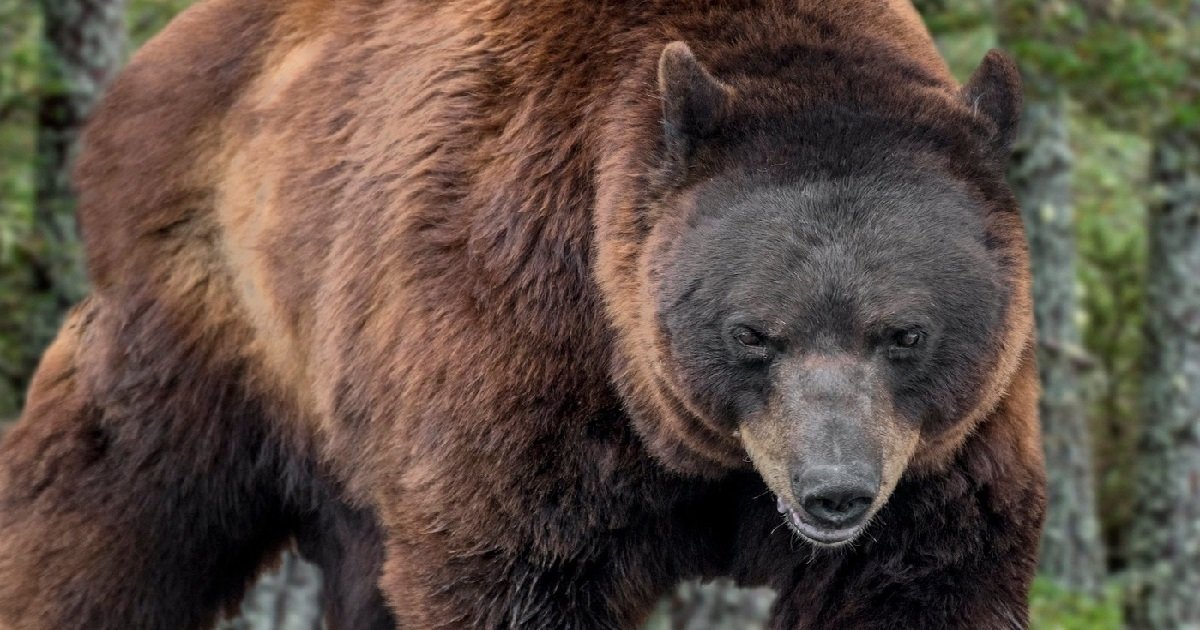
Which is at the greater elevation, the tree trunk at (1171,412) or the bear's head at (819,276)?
the bear's head at (819,276)

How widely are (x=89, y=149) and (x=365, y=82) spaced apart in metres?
1.13

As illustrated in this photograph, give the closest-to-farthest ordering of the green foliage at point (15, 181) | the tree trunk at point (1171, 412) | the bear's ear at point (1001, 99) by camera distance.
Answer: the bear's ear at point (1001, 99) → the green foliage at point (15, 181) → the tree trunk at point (1171, 412)

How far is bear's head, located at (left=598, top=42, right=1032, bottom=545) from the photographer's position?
3510 millimetres

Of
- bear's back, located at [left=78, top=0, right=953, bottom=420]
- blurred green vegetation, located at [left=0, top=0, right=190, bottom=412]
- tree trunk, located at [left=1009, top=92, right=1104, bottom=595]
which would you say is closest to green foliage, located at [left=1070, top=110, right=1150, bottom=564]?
tree trunk, located at [left=1009, top=92, right=1104, bottom=595]

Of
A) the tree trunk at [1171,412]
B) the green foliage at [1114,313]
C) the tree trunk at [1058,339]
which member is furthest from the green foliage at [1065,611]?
the green foliage at [1114,313]

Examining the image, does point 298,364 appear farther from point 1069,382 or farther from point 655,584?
point 1069,382

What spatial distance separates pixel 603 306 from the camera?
3.89 m

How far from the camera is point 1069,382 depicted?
30.6ft

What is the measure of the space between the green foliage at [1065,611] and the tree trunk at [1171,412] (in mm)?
1725

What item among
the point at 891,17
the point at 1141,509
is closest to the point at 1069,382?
the point at 1141,509

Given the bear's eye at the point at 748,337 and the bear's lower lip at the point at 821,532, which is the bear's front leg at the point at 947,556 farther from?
the bear's eye at the point at 748,337

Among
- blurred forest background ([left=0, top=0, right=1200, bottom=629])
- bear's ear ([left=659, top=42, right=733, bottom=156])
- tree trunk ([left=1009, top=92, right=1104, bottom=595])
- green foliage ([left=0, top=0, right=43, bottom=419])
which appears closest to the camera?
bear's ear ([left=659, top=42, right=733, bottom=156])

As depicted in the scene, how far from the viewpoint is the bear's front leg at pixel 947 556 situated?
3.89 m

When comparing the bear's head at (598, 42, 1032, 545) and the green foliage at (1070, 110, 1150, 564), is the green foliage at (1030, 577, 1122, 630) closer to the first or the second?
the green foliage at (1070, 110, 1150, 564)
